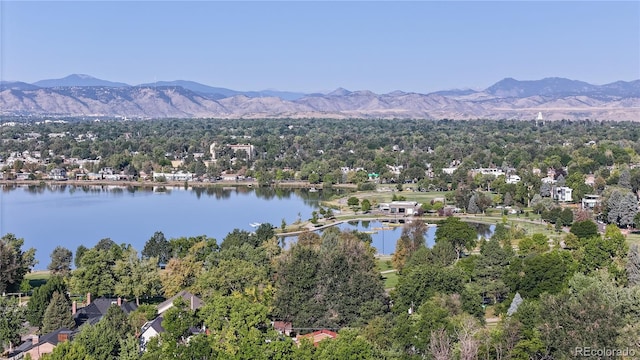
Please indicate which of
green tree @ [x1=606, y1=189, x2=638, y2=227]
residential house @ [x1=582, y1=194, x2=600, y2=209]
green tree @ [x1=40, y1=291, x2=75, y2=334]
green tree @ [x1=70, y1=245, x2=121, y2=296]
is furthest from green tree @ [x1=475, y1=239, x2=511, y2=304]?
residential house @ [x1=582, y1=194, x2=600, y2=209]

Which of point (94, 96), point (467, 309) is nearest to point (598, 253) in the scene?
point (467, 309)

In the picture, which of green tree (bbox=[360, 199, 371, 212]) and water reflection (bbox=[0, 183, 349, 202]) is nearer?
green tree (bbox=[360, 199, 371, 212])

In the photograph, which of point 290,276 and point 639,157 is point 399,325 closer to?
point 290,276

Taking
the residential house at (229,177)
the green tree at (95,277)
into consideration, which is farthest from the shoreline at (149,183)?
the green tree at (95,277)

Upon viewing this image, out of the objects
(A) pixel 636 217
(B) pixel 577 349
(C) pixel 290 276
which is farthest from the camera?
(A) pixel 636 217

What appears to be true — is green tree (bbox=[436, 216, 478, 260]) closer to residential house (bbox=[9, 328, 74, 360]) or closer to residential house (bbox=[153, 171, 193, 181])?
residential house (bbox=[9, 328, 74, 360])
